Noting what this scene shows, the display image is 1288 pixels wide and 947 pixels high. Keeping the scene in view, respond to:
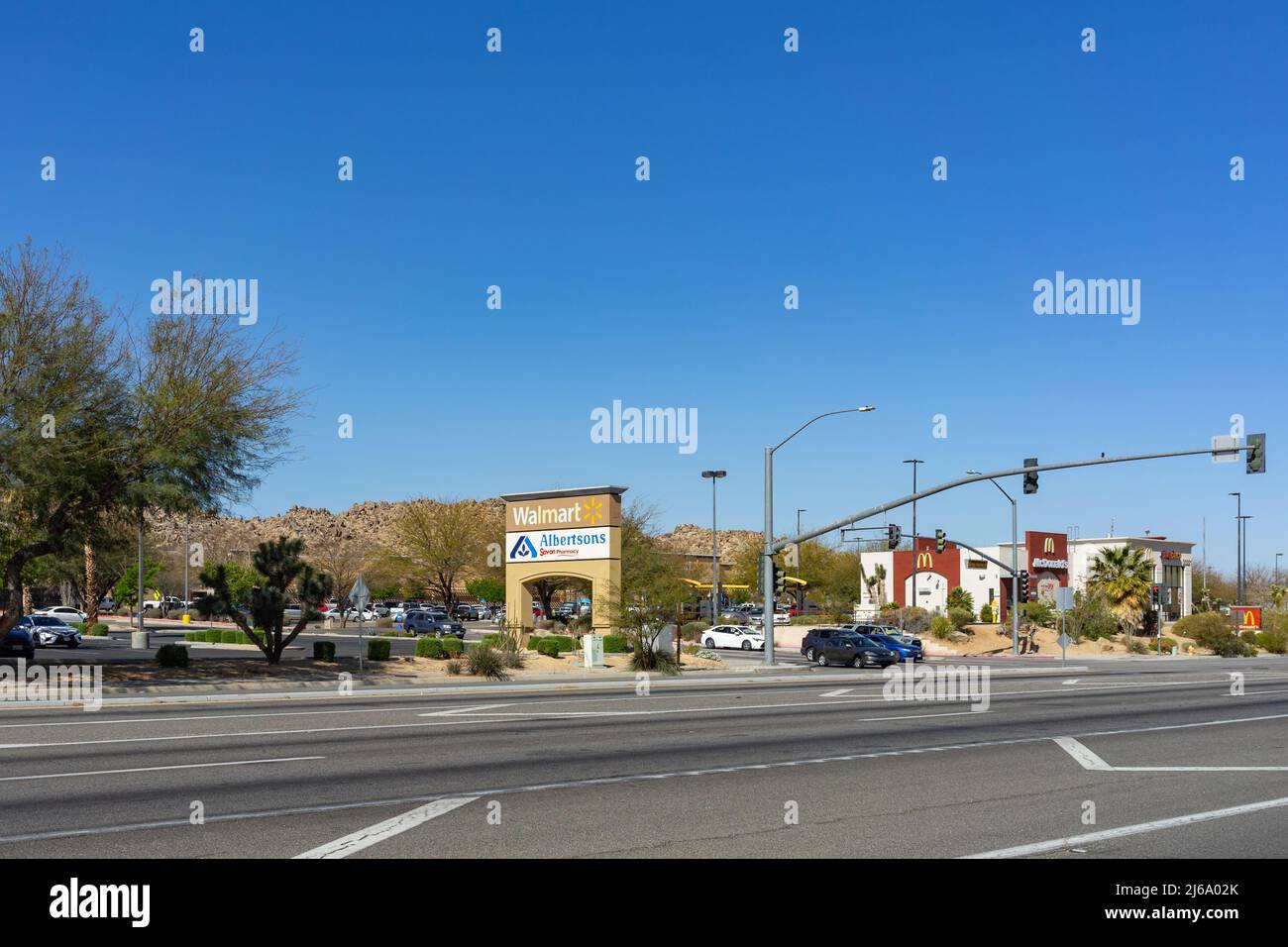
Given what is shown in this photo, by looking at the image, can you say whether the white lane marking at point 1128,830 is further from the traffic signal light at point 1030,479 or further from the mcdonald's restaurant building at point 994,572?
the mcdonald's restaurant building at point 994,572

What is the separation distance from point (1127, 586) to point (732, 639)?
25.9m

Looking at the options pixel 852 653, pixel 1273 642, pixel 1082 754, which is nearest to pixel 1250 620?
pixel 1273 642

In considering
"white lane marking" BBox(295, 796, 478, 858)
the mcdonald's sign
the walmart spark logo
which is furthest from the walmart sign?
the mcdonald's sign

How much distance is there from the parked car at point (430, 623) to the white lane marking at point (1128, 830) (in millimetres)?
54070

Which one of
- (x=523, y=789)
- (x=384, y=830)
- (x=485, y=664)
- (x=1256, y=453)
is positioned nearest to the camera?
(x=384, y=830)

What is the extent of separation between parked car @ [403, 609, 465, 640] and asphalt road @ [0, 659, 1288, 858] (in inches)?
1579

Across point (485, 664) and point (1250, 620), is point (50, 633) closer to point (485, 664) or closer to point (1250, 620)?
point (485, 664)

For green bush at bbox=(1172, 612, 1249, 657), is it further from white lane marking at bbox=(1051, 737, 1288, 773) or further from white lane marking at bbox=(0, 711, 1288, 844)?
white lane marking at bbox=(1051, 737, 1288, 773)

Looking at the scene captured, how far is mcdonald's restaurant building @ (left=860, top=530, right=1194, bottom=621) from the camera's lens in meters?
82.6

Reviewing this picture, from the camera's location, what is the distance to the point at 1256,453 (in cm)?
3020

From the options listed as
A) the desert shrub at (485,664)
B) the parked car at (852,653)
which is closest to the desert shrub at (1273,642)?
the parked car at (852,653)
